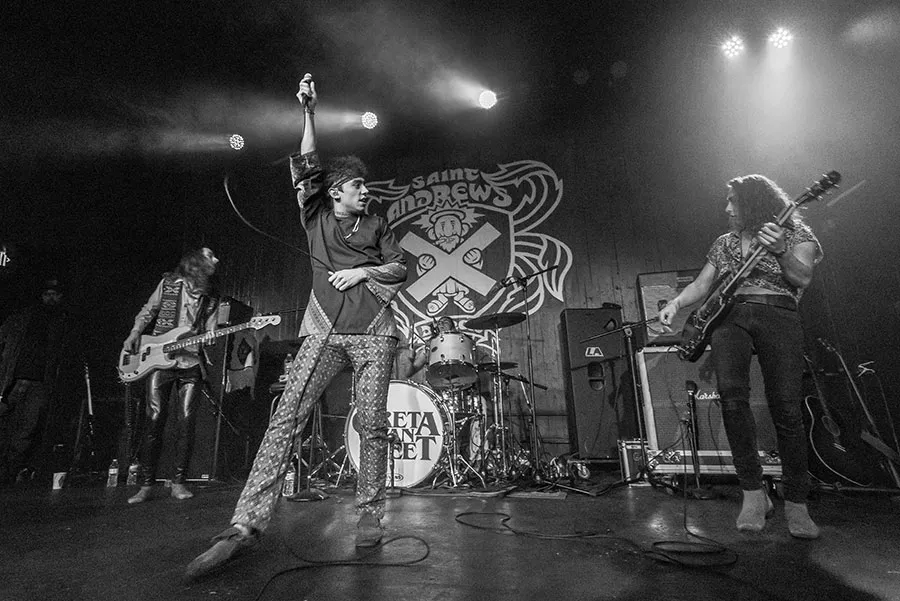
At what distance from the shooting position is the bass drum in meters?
4.21

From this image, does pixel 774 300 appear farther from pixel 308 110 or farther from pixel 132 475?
pixel 132 475

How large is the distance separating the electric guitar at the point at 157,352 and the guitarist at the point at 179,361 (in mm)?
50

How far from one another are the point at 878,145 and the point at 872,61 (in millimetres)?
764

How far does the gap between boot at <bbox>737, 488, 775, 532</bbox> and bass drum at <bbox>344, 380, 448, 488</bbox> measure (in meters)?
2.49

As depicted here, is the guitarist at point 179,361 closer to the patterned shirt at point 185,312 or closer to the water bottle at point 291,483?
the patterned shirt at point 185,312

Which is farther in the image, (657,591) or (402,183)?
(402,183)

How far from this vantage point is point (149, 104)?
224 inches

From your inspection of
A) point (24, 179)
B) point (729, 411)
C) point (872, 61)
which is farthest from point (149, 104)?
point (872, 61)

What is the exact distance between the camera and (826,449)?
3.70 metres

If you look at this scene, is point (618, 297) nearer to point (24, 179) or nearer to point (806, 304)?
point (806, 304)

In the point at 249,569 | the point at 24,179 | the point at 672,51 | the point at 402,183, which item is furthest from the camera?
the point at 402,183

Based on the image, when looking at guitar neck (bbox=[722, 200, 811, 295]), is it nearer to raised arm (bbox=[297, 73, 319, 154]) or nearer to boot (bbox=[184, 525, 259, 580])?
raised arm (bbox=[297, 73, 319, 154])

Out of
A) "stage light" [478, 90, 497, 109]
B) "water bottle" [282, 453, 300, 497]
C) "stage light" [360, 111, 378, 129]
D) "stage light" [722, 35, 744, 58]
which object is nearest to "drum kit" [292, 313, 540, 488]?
"water bottle" [282, 453, 300, 497]

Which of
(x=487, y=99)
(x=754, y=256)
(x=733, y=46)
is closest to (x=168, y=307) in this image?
(x=487, y=99)
